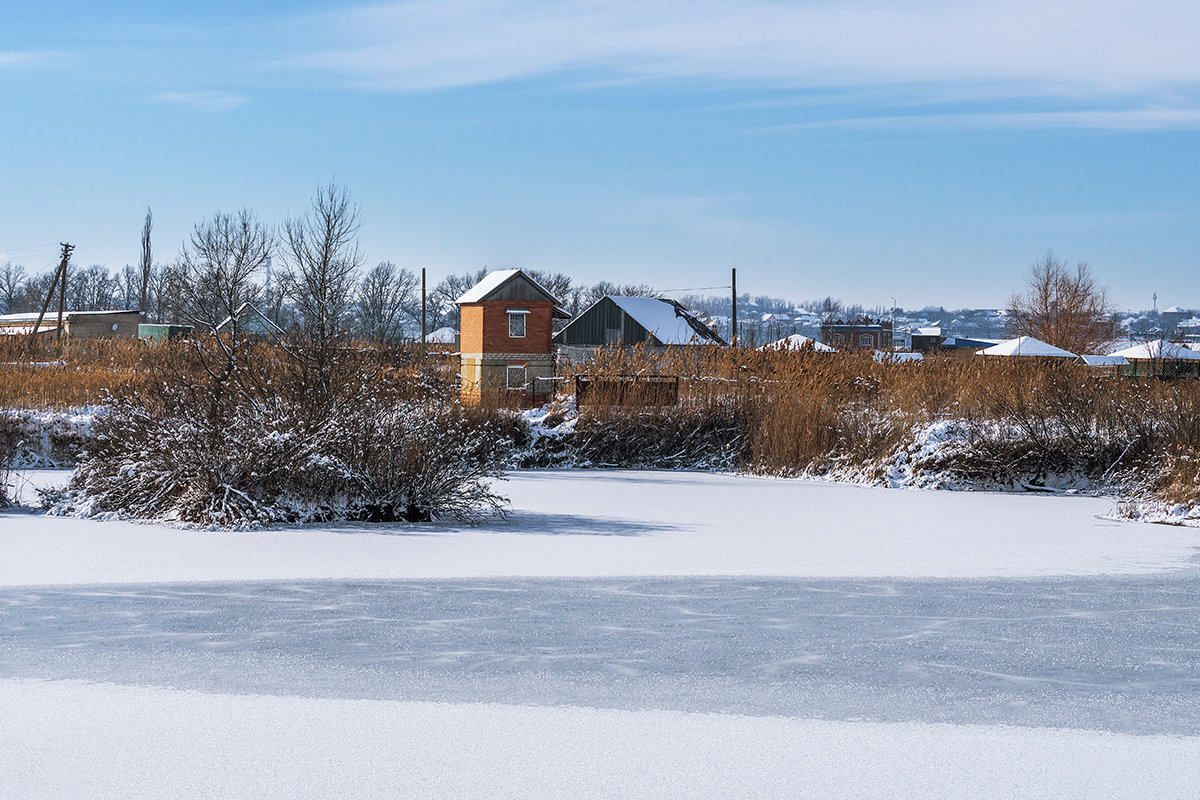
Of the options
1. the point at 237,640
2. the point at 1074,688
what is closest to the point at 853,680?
the point at 1074,688

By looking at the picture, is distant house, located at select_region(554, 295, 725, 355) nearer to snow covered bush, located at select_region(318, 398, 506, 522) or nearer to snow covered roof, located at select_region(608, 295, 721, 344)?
snow covered roof, located at select_region(608, 295, 721, 344)

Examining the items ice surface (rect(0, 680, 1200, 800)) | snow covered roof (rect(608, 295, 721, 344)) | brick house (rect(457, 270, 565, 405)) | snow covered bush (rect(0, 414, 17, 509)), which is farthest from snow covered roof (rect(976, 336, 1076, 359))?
ice surface (rect(0, 680, 1200, 800))

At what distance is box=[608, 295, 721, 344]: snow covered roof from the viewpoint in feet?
188

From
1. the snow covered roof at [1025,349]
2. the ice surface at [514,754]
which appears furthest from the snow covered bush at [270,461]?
the snow covered roof at [1025,349]

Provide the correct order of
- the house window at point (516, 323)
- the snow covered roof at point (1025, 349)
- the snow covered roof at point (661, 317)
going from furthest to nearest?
1. the snow covered roof at point (661, 317)
2. the house window at point (516, 323)
3. the snow covered roof at point (1025, 349)

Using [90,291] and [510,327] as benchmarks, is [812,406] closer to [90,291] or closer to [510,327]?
[510,327]

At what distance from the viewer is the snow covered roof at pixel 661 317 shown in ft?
188

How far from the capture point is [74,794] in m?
4.20

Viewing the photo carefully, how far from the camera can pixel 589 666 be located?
6078 mm

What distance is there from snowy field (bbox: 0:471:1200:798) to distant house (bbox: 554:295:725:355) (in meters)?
47.2

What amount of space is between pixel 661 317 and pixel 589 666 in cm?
5367

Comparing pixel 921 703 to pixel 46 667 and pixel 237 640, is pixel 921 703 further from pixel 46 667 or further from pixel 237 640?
pixel 46 667

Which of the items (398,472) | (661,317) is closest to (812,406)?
(398,472)

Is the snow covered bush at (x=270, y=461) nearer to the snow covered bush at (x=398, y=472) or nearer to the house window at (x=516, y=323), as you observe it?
the snow covered bush at (x=398, y=472)
